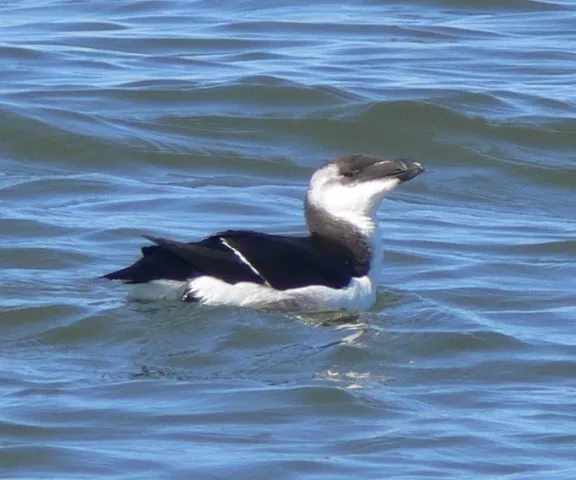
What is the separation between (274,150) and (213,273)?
4962 millimetres

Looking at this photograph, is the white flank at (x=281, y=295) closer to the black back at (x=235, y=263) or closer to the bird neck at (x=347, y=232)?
the black back at (x=235, y=263)

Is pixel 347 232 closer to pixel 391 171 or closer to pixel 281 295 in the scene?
pixel 391 171

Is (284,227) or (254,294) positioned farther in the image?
(284,227)

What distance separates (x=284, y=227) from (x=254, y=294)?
2.35 metres

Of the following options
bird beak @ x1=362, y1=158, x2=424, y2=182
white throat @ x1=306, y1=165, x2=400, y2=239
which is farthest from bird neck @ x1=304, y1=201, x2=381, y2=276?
bird beak @ x1=362, y1=158, x2=424, y2=182

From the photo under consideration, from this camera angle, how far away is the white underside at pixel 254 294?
9.15m

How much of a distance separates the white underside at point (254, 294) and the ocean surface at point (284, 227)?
0.24 feet

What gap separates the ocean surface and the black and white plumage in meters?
0.11

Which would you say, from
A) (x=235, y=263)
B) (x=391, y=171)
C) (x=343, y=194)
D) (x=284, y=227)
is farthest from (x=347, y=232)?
(x=284, y=227)

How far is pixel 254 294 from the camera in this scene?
9250 millimetres

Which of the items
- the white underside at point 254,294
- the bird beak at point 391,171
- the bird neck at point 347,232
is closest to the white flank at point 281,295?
the white underside at point 254,294

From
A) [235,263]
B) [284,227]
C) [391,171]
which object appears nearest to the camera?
[235,263]

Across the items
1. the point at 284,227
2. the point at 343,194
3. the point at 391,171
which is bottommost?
the point at 284,227

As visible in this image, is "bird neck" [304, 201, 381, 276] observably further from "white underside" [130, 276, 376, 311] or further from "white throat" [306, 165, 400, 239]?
"white underside" [130, 276, 376, 311]
